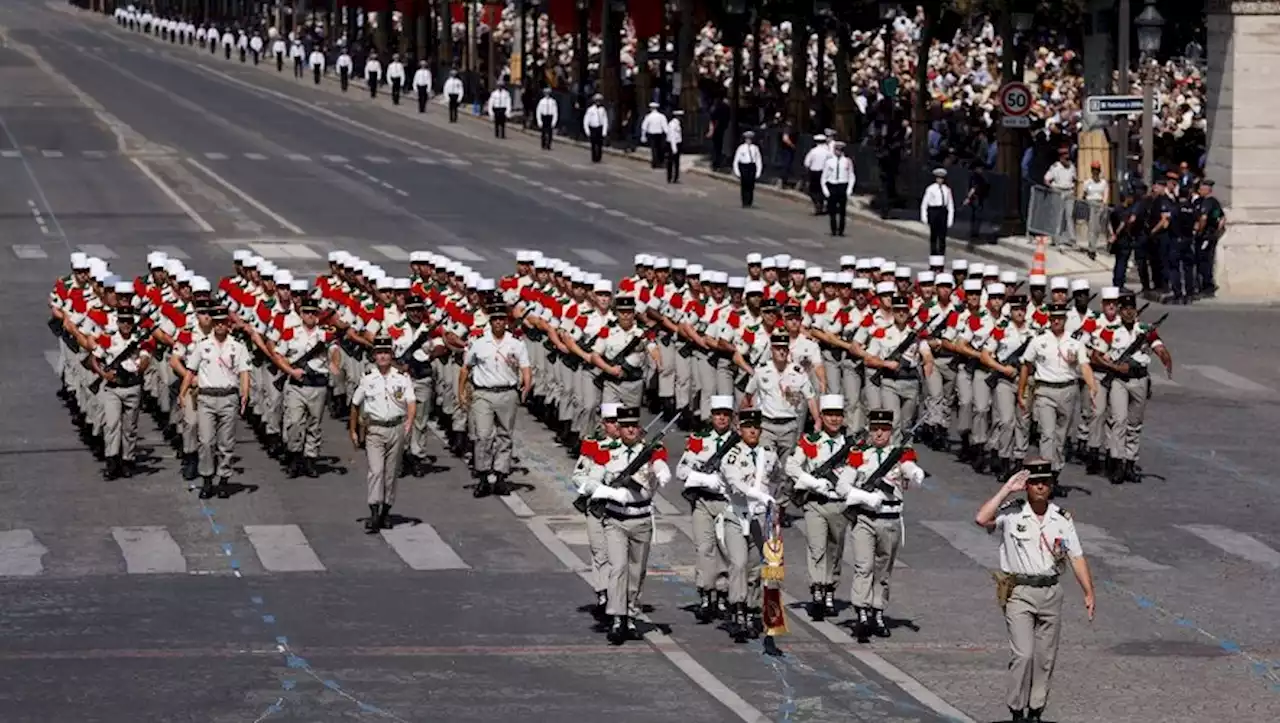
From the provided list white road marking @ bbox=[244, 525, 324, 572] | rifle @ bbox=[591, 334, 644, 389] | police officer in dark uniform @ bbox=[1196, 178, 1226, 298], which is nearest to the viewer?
white road marking @ bbox=[244, 525, 324, 572]

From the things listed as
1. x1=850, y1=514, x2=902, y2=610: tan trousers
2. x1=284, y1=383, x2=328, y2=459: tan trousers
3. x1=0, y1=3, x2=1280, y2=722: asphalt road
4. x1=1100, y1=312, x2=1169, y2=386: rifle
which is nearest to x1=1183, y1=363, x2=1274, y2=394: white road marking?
x1=0, y1=3, x2=1280, y2=722: asphalt road

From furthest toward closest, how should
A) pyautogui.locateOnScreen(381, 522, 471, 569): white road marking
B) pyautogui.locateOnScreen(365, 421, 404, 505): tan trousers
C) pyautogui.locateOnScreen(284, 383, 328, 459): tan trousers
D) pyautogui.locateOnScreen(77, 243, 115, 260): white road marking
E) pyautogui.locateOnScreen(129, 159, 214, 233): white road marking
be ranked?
1. pyautogui.locateOnScreen(129, 159, 214, 233): white road marking
2. pyautogui.locateOnScreen(77, 243, 115, 260): white road marking
3. pyautogui.locateOnScreen(284, 383, 328, 459): tan trousers
4. pyautogui.locateOnScreen(365, 421, 404, 505): tan trousers
5. pyautogui.locateOnScreen(381, 522, 471, 569): white road marking

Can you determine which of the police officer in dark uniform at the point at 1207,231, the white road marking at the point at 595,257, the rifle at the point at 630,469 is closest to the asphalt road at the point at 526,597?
the rifle at the point at 630,469

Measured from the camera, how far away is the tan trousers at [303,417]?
2958cm

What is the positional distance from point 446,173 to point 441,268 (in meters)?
37.7

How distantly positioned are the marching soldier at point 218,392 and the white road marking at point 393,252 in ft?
74.1

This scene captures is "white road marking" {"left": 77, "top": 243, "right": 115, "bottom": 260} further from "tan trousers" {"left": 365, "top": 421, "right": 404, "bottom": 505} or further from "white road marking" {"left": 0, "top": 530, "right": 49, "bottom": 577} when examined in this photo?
"tan trousers" {"left": 365, "top": 421, "right": 404, "bottom": 505}

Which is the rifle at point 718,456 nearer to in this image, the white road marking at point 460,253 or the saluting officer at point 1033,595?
the saluting officer at point 1033,595

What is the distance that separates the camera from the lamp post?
4812 centimetres

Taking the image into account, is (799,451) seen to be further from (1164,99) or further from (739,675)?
(1164,99)

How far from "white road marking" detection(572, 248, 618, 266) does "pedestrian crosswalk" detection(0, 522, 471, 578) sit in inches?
942

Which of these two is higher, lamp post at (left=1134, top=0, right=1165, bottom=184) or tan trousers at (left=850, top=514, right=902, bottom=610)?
lamp post at (left=1134, top=0, right=1165, bottom=184)

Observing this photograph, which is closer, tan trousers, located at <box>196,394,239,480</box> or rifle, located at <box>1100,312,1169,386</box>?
tan trousers, located at <box>196,394,239,480</box>

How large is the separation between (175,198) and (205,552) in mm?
38826
